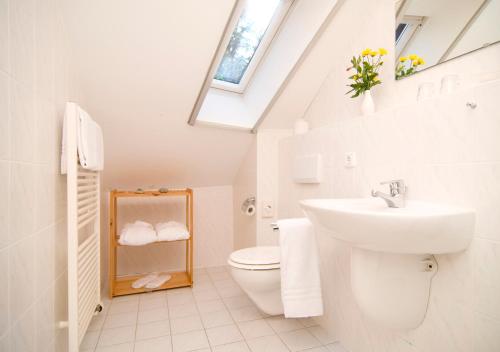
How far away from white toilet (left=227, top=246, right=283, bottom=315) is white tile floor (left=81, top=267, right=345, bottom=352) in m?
0.13

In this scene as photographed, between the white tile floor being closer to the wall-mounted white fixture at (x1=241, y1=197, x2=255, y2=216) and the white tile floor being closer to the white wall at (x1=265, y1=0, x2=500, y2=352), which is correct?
the white wall at (x1=265, y1=0, x2=500, y2=352)

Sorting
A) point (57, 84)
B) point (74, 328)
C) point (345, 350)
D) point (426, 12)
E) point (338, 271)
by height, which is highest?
point (426, 12)

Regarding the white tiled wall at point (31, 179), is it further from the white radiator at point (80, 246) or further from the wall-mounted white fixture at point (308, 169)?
the wall-mounted white fixture at point (308, 169)

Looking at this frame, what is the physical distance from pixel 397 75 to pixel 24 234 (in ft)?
5.98

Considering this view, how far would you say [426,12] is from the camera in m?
1.40

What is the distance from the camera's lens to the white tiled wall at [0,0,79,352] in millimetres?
845

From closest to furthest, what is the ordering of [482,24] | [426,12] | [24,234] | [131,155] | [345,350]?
[24,234] → [482,24] → [426,12] → [345,350] → [131,155]

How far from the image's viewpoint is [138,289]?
234 cm

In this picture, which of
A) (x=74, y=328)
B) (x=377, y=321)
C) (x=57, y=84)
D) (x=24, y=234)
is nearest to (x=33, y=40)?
(x=57, y=84)

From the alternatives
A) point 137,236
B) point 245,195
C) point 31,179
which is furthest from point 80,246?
point 245,195

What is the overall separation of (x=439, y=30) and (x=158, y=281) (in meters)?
2.65

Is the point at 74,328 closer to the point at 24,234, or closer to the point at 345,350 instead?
the point at 24,234

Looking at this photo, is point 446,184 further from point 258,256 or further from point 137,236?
point 137,236

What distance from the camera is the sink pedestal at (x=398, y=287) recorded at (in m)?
1.10
